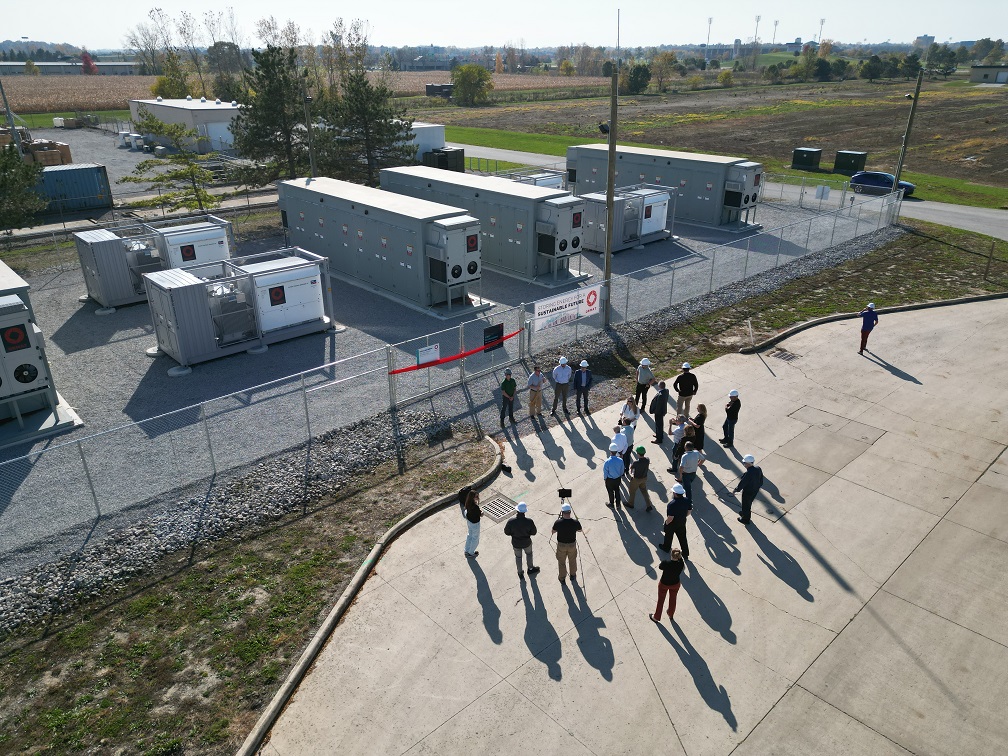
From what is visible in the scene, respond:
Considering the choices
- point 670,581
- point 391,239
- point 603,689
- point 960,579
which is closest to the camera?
point 603,689

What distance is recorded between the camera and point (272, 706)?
905 centimetres

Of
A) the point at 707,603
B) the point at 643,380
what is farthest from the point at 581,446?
the point at 707,603

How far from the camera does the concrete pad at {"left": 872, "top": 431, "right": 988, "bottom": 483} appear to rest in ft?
47.7

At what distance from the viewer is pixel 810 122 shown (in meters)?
73.2

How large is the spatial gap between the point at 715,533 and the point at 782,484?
2368mm

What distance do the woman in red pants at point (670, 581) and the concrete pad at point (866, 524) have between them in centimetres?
372

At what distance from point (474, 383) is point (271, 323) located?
22.3ft

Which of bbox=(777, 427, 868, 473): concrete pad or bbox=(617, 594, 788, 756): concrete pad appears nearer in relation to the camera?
bbox=(617, 594, 788, 756): concrete pad

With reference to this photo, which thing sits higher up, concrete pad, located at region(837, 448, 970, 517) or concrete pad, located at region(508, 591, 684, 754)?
concrete pad, located at region(508, 591, 684, 754)

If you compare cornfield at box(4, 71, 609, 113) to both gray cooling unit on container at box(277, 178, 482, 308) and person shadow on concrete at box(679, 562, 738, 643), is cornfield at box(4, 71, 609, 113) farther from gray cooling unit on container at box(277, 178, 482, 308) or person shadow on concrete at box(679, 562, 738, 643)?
person shadow on concrete at box(679, 562, 738, 643)

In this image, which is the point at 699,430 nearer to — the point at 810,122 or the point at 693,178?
the point at 693,178

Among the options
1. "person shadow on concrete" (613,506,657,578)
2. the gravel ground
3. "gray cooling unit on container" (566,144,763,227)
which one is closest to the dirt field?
"gray cooling unit on container" (566,144,763,227)

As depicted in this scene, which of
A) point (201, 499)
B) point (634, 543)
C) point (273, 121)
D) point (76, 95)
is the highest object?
point (273, 121)

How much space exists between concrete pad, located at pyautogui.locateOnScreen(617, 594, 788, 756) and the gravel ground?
5.55 m
